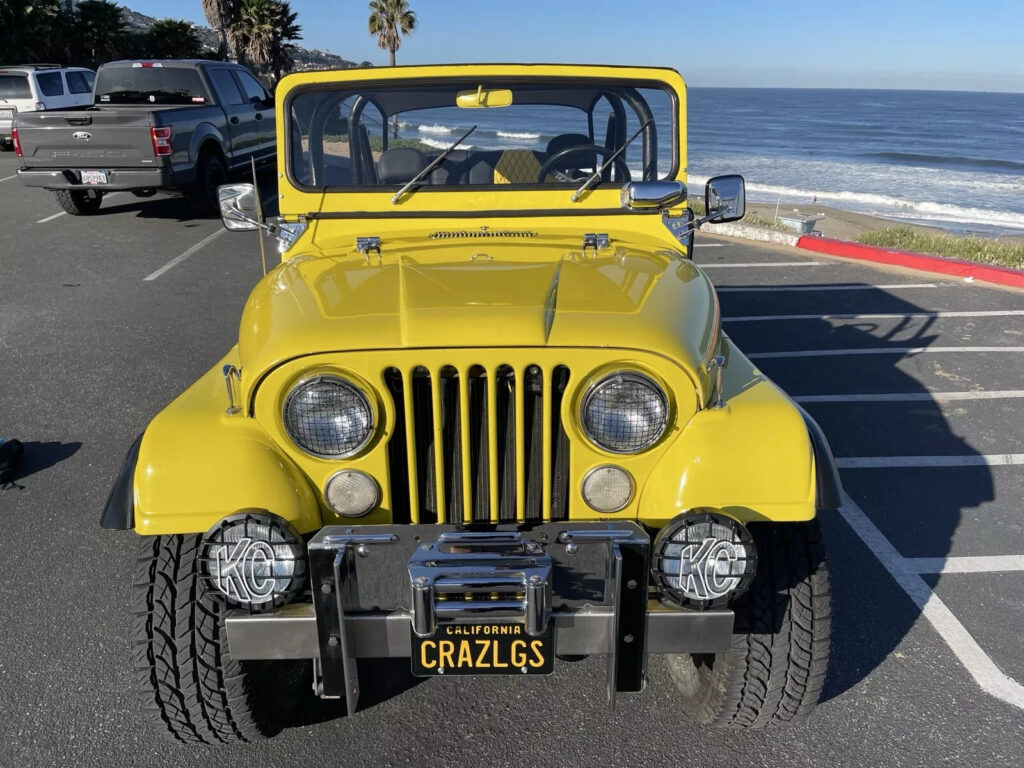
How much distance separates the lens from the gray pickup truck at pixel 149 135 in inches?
358

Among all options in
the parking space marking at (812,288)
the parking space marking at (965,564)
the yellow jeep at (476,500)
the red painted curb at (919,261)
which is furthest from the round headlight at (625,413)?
the red painted curb at (919,261)

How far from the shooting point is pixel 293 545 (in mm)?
1904

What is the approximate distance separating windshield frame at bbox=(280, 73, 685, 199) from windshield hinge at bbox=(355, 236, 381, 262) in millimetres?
409

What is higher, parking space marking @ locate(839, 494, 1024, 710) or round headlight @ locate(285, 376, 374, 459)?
round headlight @ locate(285, 376, 374, 459)

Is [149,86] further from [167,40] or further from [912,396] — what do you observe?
[167,40]

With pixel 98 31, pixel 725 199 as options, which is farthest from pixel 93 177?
pixel 98 31

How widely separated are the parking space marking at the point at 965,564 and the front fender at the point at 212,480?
2562 millimetres

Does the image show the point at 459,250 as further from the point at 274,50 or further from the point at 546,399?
the point at 274,50

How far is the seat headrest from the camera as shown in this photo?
130 inches

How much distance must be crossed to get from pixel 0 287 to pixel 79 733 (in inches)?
249

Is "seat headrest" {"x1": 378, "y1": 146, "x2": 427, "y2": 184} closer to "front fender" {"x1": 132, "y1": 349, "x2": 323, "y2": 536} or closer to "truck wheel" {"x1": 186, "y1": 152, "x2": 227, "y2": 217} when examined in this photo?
"front fender" {"x1": 132, "y1": 349, "x2": 323, "y2": 536}

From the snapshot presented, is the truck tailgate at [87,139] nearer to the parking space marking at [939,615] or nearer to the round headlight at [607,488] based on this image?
the parking space marking at [939,615]

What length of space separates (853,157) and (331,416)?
38723 mm

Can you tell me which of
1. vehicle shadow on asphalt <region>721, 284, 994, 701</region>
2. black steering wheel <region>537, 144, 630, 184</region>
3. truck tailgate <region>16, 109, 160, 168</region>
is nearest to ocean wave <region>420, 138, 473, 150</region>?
black steering wheel <region>537, 144, 630, 184</region>
